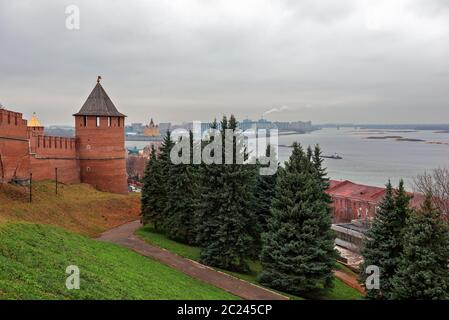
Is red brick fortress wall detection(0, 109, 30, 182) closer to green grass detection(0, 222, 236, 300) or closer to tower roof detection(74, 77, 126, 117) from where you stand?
tower roof detection(74, 77, 126, 117)

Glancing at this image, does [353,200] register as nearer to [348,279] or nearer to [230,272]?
[348,279]

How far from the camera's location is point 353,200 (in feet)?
149

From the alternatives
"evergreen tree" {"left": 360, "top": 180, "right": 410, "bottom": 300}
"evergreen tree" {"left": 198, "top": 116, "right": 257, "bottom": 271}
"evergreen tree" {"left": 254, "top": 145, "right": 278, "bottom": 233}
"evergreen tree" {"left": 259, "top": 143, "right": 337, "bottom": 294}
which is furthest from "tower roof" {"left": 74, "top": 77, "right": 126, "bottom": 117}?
"evergreen tree" {"left": 360, "top": 180, "right": 410, "bottom": 300}

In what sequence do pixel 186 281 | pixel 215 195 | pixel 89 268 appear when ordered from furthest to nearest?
pixel 215 195 → pixel 186 281 → pixel 89 268

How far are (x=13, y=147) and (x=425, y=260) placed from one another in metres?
20.1

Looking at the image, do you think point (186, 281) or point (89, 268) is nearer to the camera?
point (89, 268)

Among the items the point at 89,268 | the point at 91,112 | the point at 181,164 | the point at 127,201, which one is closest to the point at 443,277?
the point at 89,268

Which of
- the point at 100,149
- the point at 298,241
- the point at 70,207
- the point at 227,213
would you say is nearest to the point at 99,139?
the point at 100,149

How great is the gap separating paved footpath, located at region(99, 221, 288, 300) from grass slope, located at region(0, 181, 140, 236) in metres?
A: 1.57

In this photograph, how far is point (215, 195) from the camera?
17.9m

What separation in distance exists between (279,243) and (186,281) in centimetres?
403

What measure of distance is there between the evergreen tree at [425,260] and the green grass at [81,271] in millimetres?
5585

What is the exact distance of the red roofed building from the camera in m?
43.3
